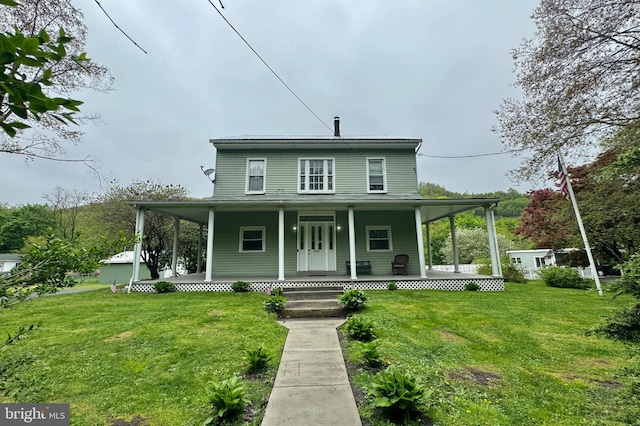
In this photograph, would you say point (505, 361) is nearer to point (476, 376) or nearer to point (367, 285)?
point (476, 376)

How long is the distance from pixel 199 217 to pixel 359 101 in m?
9.70

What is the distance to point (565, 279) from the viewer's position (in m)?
12.6

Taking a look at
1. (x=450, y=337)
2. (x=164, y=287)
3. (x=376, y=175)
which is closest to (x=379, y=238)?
(x=376, y=175)

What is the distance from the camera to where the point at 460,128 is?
1639 centimetres

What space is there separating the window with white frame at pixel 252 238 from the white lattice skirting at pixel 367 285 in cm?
205

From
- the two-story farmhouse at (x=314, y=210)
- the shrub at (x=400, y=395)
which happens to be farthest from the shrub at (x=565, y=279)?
the shrub at (x=400, y=395)

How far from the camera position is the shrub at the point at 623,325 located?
247 cm

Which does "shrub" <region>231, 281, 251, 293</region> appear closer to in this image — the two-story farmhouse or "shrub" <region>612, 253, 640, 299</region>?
the two-story farmhouse

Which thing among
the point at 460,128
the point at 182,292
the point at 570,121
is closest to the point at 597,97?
the point at 570,121

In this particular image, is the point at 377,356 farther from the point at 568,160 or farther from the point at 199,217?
the point at 199,217

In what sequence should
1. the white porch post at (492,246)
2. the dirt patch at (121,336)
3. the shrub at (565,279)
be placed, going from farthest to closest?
the shrub at (565,279) → the white porch post at (492,246) → the dirt patch at (121,336)

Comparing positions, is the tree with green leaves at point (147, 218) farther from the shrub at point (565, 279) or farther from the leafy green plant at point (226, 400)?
the shrub at point (565, 279)

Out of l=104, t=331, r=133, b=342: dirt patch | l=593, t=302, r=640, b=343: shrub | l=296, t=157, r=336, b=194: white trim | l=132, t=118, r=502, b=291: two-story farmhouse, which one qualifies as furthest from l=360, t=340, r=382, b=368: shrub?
l=296, t=157, r=336, b=194: white trim

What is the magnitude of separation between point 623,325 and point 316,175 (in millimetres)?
9912
